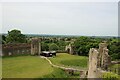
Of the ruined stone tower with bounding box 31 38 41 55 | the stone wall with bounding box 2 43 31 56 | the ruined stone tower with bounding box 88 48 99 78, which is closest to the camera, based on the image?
the ruined stone tower with bounding box 88 48 99 78

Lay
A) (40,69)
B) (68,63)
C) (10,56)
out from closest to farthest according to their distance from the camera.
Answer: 1. (40,69)
2. (68,63)
3. (10,56)

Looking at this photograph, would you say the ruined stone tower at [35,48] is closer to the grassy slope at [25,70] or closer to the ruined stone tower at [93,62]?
the grassy slope at [25,70]

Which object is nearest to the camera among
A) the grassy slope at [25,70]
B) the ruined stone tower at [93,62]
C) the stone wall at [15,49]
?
the ruined stone tower at [93,62]

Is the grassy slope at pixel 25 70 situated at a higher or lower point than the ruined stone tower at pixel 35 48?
lower

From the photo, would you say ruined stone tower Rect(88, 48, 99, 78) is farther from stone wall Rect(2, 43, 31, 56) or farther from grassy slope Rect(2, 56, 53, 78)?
stone wall Rect(2, 43, 31, 56)

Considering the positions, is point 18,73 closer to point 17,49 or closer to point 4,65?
point 4,65

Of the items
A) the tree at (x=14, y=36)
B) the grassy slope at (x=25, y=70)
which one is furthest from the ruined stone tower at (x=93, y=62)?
the tree at (x=14, y=36)

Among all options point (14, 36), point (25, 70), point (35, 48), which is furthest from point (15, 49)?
point (14, 36)

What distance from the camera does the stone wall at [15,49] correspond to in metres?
39.6

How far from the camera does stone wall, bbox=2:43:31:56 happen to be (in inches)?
1560

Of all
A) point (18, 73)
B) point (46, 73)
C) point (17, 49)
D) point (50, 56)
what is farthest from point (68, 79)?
point (17, 49)

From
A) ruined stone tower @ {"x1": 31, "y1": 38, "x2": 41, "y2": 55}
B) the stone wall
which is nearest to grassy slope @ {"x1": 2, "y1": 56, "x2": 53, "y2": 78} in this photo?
the stone wall

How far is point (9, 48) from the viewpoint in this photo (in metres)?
40.2

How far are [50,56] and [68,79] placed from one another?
46.0 ft
